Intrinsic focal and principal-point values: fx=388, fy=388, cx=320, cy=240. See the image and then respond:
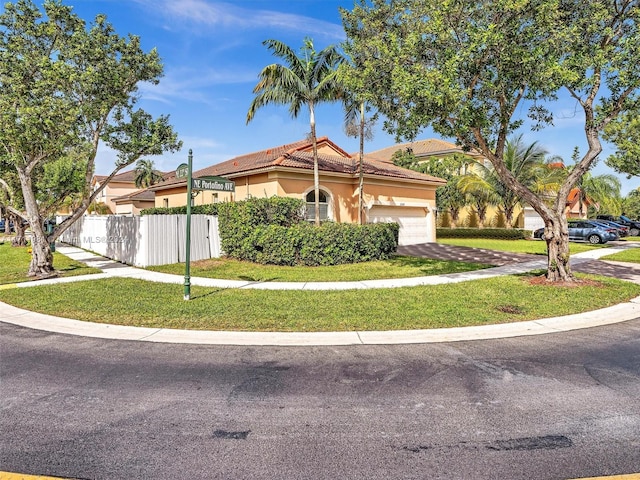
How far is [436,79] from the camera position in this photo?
901 centimetres

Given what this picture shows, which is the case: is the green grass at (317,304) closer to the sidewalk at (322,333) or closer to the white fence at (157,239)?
the sidewalk at (322,333)

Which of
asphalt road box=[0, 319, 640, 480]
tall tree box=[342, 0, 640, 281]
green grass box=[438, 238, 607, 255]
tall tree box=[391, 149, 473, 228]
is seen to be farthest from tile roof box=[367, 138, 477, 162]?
asphalt road box=[0, 319, 640, 480]

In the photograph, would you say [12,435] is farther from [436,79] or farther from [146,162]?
[146,162]

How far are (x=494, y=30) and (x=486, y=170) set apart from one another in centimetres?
2540

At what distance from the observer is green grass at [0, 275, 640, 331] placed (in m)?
7.40

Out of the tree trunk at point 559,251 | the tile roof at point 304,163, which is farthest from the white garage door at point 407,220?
the tree trunk at point 559,251

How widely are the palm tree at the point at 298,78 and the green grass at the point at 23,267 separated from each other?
8909 mm

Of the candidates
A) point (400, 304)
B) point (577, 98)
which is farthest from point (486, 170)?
point (400, 304)

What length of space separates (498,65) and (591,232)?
68.9 ft

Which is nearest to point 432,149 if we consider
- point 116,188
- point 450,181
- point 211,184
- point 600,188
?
point 450,181

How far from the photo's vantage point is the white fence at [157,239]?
14664mm

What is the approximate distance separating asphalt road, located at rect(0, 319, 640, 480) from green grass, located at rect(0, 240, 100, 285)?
8194 mm

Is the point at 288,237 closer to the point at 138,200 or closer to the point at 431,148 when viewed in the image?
the point at 138,200

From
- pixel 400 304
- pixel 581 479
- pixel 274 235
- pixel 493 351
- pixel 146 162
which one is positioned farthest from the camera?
pixel 146 162
